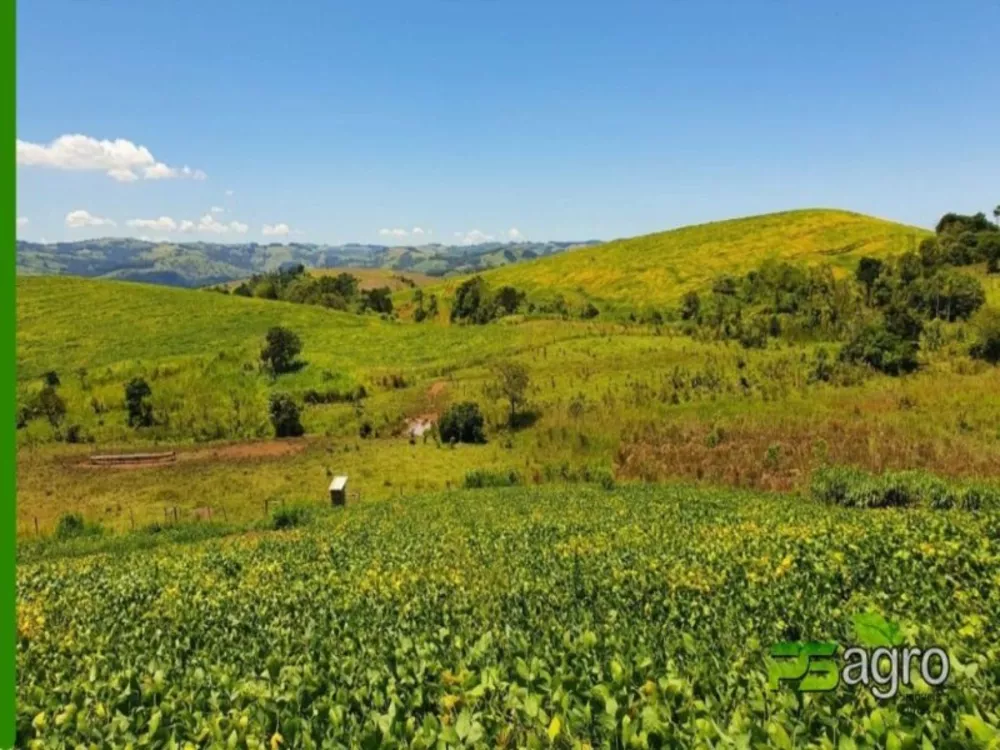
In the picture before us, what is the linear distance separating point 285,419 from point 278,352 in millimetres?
18485

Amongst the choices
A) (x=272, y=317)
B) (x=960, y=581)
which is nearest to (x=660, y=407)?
(x=960, y=581)

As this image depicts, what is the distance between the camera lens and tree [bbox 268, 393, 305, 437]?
49.6m

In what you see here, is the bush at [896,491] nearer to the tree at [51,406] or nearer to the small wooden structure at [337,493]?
the small wooden structure at [337,493]

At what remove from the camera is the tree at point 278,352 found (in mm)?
65750

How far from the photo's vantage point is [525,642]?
577cm

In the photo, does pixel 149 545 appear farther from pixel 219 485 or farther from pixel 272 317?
pixel 272 317

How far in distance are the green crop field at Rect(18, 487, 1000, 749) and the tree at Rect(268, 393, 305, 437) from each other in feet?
120

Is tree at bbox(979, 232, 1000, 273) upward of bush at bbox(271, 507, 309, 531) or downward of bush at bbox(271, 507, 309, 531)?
upward

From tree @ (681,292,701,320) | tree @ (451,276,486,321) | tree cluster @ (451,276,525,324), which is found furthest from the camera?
tree @ (451,276,486,321)

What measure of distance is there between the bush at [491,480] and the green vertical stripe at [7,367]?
27515mm

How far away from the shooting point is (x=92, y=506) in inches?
1315

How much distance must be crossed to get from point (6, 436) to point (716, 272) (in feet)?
373

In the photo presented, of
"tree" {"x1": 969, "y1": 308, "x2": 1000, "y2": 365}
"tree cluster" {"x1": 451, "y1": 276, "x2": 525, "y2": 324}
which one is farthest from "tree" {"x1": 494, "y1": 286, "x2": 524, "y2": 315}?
"tree" {"x1": 969, "y1": 308, "x2": 1000, "y2": 365}

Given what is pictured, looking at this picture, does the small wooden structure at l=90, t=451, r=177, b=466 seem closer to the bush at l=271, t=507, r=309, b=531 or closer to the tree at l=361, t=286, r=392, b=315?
the bush at l=271, t=507, r=309, b=531
